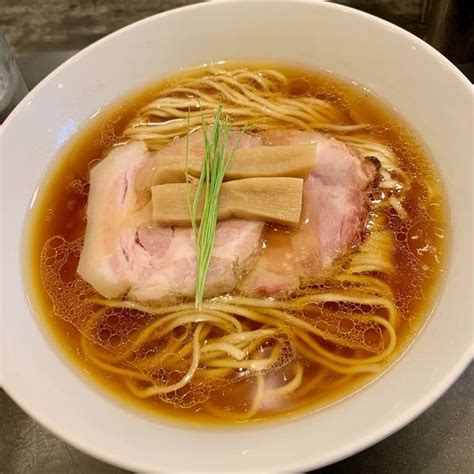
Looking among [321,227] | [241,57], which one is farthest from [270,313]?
[241,57]

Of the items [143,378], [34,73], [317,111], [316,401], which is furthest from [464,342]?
[34,73]

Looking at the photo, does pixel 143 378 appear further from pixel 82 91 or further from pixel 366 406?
pixel 82 91

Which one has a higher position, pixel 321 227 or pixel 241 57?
pixel 241 57

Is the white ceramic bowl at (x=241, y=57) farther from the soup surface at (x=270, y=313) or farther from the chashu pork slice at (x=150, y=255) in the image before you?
the chashu pork slice at (x=150, y=255)

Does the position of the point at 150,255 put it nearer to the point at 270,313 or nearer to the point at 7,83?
the point at 270,313

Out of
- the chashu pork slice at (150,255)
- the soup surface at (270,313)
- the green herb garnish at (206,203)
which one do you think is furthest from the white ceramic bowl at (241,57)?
the green herb garnish at (206,203)

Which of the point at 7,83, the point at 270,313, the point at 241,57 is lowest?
the point at 270,313

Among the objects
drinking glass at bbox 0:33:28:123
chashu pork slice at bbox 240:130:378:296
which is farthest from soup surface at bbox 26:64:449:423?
drinking glass at bbox 0:33:28:123
